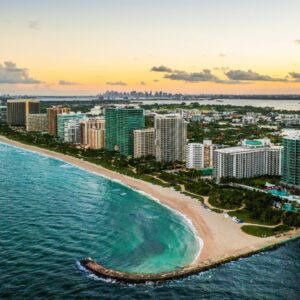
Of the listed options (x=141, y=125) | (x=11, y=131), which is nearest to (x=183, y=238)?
(x=141, y=125)

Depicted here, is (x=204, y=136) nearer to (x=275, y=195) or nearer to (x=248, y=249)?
(x=275, y=195)

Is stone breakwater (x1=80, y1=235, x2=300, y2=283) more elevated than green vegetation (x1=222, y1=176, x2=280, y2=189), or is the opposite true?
green vegetation (x1=222, y1=176, x2=280, y2=189)

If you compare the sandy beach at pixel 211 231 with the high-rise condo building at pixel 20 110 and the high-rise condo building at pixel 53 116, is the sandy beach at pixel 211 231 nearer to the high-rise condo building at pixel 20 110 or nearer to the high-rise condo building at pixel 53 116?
the high-rise condo building at pixel 53 116

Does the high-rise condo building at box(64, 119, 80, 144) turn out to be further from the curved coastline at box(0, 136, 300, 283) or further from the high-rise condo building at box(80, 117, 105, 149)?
the curved coastline at box(0, 136, 300, 283)

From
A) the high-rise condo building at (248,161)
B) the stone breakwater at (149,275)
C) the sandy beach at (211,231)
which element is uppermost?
the high-rise condo building at (248,161)

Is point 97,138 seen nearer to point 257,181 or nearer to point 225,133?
point 225,133

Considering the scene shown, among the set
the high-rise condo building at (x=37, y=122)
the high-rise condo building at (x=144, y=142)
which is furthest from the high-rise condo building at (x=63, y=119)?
the high-rise condo building at (x=144, y=142)

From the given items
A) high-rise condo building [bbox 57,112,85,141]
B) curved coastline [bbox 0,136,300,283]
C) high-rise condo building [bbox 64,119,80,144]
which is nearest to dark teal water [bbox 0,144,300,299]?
curved coastline [bbox 0,136,300,283]
